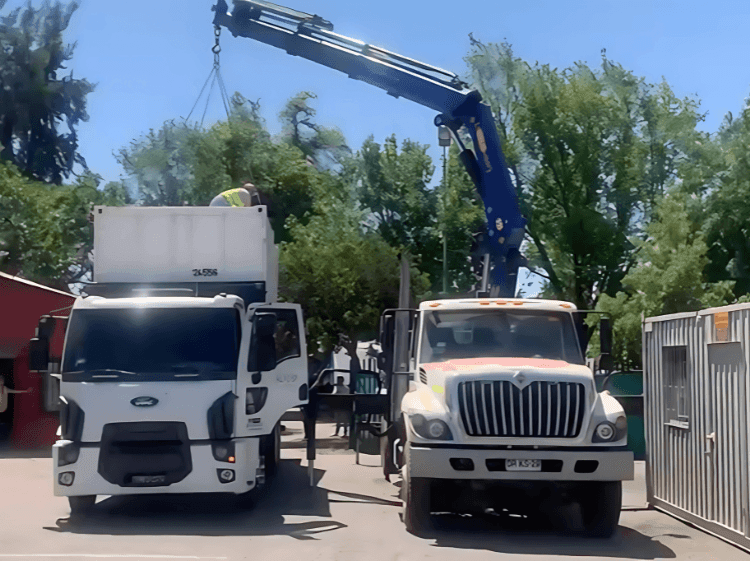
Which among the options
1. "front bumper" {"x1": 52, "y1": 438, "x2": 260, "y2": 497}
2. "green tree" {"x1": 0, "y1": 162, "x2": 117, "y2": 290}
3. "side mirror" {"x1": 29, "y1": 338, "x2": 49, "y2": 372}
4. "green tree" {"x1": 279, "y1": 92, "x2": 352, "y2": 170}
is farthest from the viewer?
"green tree" {"x1": 279, "y1": 92, "x2": 352, "y2": 170}

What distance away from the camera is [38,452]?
75.0 feet

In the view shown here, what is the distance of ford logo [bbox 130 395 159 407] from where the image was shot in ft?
39.0

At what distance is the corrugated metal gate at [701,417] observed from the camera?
1048cm

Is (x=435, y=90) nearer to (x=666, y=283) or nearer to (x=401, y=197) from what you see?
(x=666, y=283)

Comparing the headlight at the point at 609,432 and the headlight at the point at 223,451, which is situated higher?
the headlight at the point at 609,432

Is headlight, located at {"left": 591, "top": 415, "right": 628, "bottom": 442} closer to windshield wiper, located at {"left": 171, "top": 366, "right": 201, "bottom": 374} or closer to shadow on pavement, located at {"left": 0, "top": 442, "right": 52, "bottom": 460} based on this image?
windshield wiper, located at {"left": 171, "top": 366, "right": 201, "bottom": 374}

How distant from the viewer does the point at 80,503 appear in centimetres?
1257

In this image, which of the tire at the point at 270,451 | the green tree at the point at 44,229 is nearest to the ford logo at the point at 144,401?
the tire at the point at 270,451

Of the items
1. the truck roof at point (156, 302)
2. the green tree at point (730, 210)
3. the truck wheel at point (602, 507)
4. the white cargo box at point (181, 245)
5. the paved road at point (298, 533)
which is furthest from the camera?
the green tree at point (730, 210)

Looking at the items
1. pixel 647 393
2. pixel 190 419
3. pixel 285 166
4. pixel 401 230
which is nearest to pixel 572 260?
pixel 401 230

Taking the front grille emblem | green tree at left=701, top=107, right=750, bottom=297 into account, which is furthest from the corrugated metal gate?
green tree at left=701, top=107, right=750, bottom=297

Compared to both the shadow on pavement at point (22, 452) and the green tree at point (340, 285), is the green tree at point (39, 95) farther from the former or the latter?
the shadow on pavement at point (22, 452)

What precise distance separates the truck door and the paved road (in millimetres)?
1200

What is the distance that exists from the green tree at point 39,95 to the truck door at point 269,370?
40.9 metres
